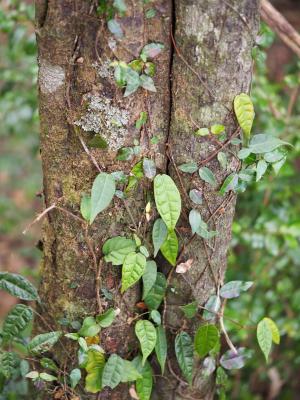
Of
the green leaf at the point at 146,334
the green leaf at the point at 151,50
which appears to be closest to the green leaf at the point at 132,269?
the green leaf at the point at 146,334

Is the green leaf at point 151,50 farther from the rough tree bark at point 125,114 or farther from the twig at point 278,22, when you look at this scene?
the twig at point 278,22

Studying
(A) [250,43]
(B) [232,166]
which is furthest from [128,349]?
(A) [250,43]

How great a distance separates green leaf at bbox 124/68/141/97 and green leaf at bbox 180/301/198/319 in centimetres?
57

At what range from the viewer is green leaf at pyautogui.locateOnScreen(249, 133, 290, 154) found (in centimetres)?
124

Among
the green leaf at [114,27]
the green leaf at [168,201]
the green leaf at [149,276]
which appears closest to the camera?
the green leaf at [114,27]

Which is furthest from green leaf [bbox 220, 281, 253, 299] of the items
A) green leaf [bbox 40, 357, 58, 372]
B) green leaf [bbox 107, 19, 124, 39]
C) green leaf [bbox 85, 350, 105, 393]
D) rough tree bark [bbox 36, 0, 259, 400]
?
green leaf [bbox 107, 19, 124, 39]

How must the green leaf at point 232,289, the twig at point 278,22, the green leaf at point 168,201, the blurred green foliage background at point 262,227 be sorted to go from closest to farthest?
1. the green leaf at point 168,201
2. the green leaf at point 232,289
3. the twig at point 278,22
4. the blurred green foliage background at point 262,227

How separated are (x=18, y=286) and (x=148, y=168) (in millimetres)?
471

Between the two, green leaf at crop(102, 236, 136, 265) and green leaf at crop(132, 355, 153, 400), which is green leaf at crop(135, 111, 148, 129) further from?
green leaf at crop(132, 355, 153, 400)

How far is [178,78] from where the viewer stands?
121 centimetres

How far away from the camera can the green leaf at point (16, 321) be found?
135cm

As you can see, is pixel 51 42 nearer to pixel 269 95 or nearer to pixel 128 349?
pixel 128 349

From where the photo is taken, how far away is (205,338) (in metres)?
1.33

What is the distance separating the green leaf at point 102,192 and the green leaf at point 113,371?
425mm
